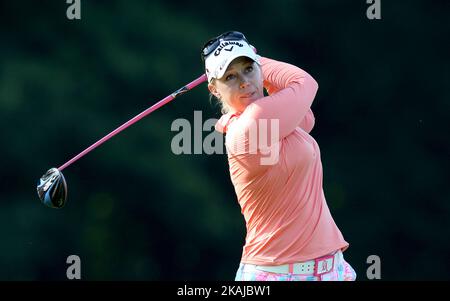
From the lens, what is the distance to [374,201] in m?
4.58

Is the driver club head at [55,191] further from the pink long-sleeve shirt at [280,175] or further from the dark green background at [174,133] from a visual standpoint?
the dark green background at [174,133]

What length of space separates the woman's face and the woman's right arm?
54 mm

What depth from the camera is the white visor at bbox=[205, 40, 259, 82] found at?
2760 mm

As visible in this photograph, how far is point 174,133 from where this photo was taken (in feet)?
14.7

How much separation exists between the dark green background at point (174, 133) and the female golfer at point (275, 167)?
1601 mm

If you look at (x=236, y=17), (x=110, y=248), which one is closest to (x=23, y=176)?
(x=110, y=248)

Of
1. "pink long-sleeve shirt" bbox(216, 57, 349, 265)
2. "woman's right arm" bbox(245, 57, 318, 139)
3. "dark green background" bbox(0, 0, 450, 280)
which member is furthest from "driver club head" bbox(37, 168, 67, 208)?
"dark green background" bbox(0, 0, 450, 280)

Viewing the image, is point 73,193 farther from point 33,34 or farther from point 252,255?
point 252,255

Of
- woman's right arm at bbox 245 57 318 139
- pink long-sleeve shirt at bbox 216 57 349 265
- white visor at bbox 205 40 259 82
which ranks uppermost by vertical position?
white visor at bbox 205 40 259 82

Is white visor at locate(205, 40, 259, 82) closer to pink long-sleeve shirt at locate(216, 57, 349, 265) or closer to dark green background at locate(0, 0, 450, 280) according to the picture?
pink long-sleeve shirt at locate(216, 57, 349, 265)

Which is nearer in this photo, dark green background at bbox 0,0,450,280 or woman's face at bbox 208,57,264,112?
woman's face at bbox 208,57,264,112

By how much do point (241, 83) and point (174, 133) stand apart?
5.66 feet

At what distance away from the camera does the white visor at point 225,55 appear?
9.05ft
